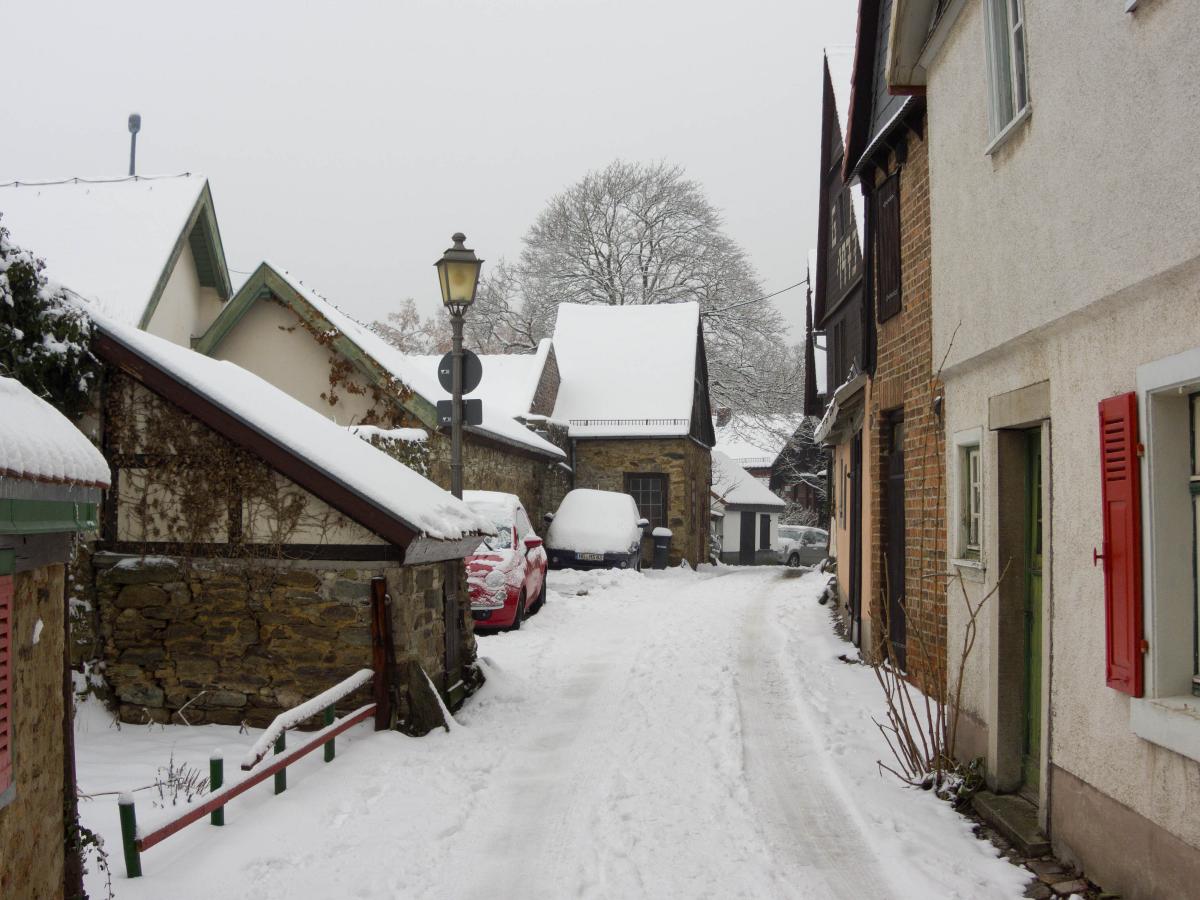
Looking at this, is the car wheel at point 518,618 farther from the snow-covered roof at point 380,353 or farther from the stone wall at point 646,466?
the stone wall at point 646,466

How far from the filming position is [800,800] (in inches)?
236

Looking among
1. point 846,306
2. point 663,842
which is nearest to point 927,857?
point 663,842

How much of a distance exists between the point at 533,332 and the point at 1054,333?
31492mm

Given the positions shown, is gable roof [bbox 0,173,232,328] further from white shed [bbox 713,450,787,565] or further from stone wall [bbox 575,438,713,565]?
white shed [bbox 713,450,787,565]

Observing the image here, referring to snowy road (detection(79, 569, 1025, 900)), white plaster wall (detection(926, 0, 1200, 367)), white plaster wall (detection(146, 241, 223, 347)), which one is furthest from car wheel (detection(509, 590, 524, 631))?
white plaster wall (detection(146, 241, 223, 347))

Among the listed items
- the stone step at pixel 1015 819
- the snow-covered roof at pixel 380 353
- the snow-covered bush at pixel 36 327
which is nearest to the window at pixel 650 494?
the snow-covered roof at pixel 380 353

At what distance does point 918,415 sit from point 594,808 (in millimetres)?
4368

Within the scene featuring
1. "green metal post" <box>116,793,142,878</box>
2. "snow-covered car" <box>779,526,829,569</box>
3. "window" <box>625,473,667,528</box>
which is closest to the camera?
"green metal post" <box>116,793,142,878</box>

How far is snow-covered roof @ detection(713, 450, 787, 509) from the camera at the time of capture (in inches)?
1556

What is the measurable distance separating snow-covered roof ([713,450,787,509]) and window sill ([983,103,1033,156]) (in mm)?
33088

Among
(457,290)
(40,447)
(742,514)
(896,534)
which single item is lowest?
(896,534)

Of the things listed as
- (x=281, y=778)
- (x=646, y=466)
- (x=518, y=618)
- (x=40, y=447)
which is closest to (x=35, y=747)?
(x=40, y=447)

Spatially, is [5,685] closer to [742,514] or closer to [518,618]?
[518,618]

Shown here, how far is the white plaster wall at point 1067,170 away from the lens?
12.9 feet
